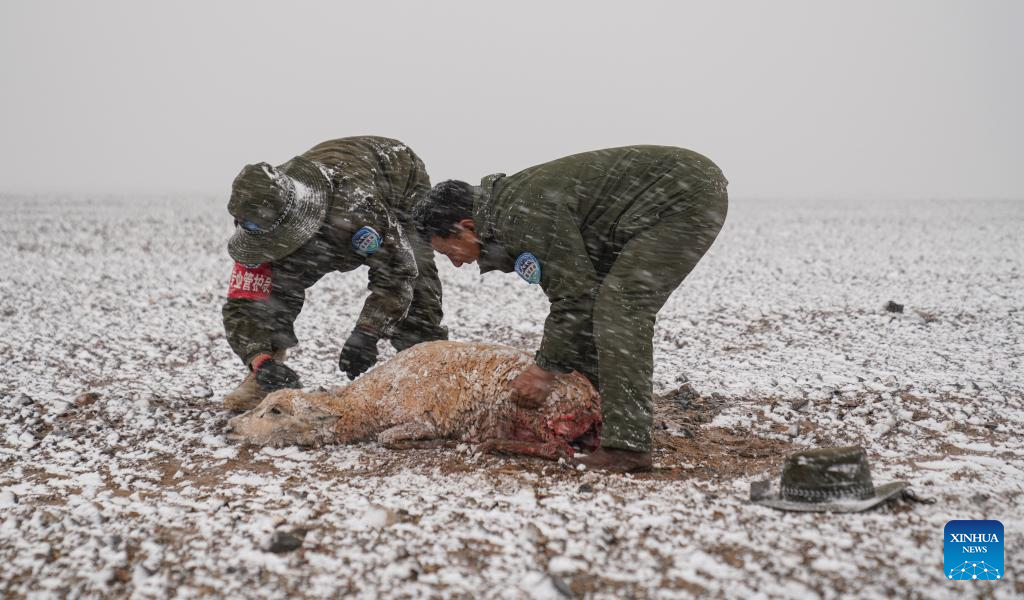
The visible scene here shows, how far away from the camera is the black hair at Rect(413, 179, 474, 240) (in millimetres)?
3924

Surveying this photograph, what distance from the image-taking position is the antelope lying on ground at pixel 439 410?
4.28 m

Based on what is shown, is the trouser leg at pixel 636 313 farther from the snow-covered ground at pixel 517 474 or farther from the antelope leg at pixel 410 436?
the antelope leg at pixel 410 436

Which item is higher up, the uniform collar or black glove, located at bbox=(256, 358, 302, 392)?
the uniform collar

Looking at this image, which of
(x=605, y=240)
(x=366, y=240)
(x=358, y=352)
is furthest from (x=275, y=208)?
(x=605, y=240)

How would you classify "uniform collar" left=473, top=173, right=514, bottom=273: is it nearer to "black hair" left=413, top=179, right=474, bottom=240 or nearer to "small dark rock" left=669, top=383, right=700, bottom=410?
"black hair" left=413, top=179, right=474, bottom=240

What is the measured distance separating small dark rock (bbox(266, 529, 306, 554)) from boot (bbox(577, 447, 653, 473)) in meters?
1.60

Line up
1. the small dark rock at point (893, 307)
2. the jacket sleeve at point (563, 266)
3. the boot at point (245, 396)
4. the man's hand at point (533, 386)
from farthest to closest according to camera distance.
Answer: the small dark rock at point (893, 307), the boot at point (245, 396), the man's hand at point (533, 386), the jacket sleeve at point (563, 266)

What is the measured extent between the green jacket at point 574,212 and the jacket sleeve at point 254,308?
1.92 metres

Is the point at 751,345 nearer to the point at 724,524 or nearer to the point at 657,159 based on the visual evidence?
the point at 657,159

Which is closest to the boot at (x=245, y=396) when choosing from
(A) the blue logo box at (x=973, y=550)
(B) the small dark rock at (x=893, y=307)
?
(A) the blue logo box at (x=973, y=550)

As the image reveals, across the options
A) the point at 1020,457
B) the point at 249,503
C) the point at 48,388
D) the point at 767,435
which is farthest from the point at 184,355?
the point at 1020,457

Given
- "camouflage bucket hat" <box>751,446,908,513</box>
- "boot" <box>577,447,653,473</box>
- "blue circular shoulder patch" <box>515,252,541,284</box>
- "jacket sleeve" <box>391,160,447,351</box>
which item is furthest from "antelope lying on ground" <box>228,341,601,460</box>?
"camouflage bucket hat" <box>751,446,908,513</box>

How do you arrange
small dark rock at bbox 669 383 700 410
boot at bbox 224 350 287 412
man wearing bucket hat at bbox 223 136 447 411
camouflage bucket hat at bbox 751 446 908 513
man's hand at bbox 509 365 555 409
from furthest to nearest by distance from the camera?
1. small dark rock at bbox 669 383 700 410
2. boot at bbox 224 350 287 412
3. man wearing bucket hat at bbox 223 136 447 411
4. man's hand at bbox 509 365 555 409
5. camouflage bucket hat at bbox 751 446 908 513

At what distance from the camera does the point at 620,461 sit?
3.93 metres
